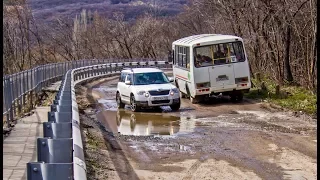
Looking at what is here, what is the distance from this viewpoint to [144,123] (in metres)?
17.4

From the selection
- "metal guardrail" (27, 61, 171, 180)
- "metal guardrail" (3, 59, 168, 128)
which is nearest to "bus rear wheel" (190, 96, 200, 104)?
"metal guardrail" (3, 59, 168, 128)

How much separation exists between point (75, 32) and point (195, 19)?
26.6 m

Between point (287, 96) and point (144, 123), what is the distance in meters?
7.21

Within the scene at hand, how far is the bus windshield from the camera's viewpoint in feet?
73.4

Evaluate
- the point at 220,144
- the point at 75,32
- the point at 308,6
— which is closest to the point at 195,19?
the point at 75,32

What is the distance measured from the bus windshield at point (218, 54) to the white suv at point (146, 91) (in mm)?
1660

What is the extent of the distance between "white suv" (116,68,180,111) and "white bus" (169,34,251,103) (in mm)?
1283

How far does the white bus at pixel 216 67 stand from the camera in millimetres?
22234

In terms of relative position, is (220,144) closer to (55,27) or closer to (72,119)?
(72,119)

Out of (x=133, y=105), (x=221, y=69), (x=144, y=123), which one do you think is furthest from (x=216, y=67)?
(x=144, y=123)

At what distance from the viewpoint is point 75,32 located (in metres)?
90.4

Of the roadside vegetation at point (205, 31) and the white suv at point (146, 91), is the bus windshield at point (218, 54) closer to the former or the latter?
the white suv at point (146, 91)

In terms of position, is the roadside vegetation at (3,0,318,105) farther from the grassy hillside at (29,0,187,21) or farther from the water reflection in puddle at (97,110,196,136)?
the grassy hillside at (29,0,187,21)

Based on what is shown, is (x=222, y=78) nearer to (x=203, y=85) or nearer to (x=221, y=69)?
(x=221, y=69)
